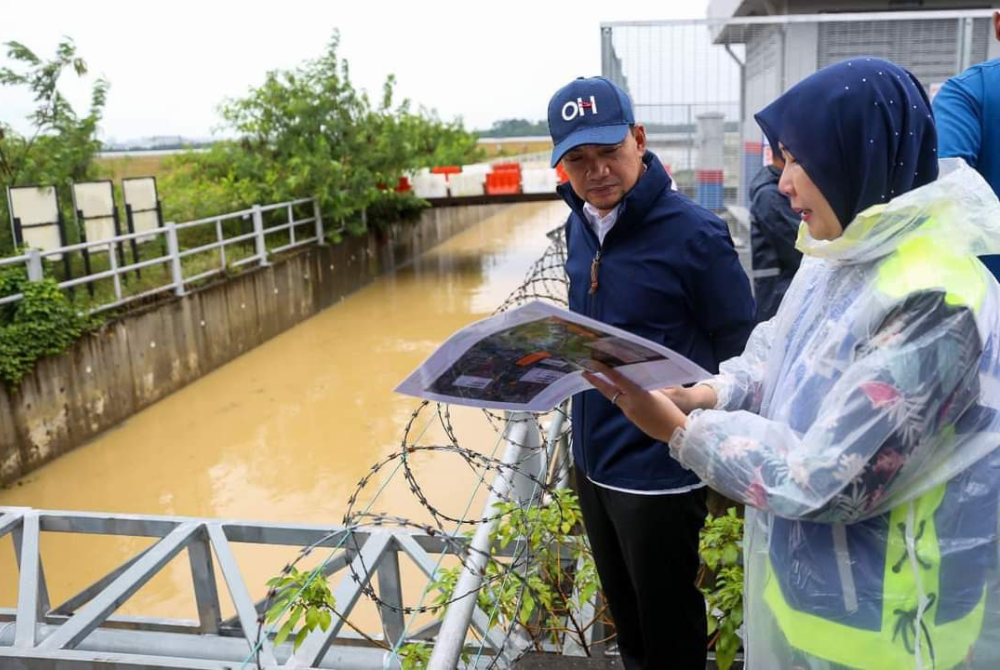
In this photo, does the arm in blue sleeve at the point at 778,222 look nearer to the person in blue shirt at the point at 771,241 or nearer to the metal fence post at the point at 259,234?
the person in blue shirt at the point at 771,241

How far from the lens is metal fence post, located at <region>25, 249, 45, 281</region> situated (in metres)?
7.96

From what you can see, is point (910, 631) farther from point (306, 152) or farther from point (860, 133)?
point (306, 152)

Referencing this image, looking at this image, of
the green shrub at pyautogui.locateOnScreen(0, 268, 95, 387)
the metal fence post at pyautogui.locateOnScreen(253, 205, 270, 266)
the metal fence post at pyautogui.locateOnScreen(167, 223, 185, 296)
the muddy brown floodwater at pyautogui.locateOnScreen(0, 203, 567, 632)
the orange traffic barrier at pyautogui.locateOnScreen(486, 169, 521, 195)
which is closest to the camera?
the muddy brown floodwater at pyautogui.locateOnScreen(0, 203, 567, 632)

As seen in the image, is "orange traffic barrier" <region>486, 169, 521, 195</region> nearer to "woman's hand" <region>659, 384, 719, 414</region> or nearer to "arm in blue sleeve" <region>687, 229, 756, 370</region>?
"arm in blue sleeve" <region>687, 229, 756, 370</region>

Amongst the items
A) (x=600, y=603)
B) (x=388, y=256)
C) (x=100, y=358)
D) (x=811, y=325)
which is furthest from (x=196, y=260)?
(x=811, y=325)

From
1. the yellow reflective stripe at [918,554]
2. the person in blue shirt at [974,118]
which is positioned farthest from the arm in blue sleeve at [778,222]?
the yellow reflective stripe at [918,554]

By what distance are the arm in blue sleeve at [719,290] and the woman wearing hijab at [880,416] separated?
0.74 m

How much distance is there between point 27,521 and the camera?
137 inches

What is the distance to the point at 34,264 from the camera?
800cm

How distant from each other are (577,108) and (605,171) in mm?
163

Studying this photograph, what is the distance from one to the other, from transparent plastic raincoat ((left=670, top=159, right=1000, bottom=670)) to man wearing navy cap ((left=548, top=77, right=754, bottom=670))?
713 millimetres

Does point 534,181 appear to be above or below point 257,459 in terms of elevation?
above

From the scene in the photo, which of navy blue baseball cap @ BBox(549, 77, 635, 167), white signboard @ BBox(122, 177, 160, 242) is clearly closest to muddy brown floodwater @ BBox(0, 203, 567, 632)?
white signboard @ BBox(122, 177, 160, 242)

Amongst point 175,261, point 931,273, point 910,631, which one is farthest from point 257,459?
point 931,273
